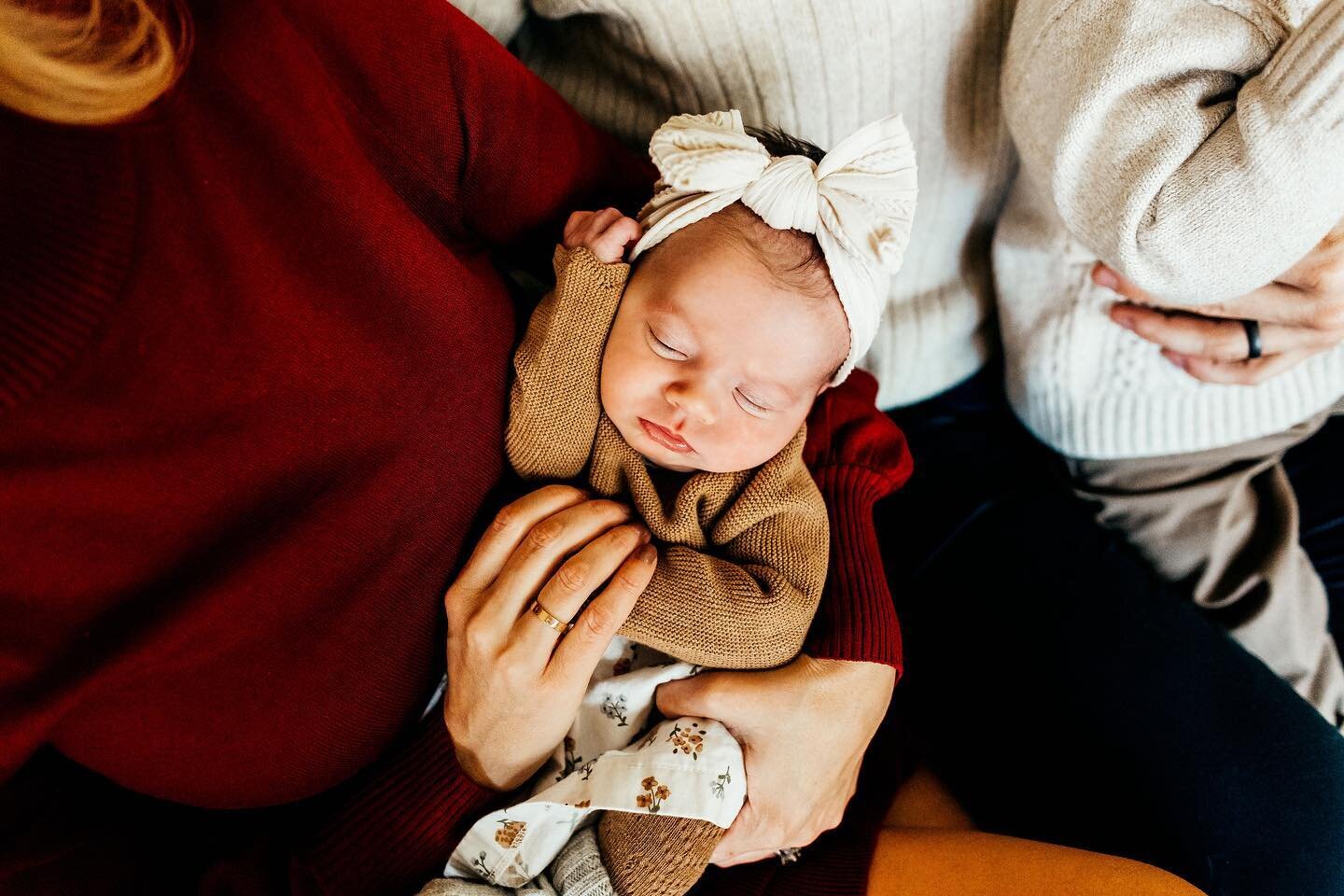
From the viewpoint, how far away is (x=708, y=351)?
0.90 meters

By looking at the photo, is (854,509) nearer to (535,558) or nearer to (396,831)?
(535,558)

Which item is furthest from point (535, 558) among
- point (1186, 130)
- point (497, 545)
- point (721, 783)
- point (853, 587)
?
point (1186, 130)

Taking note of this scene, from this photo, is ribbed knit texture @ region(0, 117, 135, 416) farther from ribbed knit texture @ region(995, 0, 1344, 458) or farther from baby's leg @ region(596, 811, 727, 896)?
ribbed knit texture @ region(995, 0, 1344, 458)

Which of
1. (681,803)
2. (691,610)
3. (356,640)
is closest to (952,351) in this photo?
(691,610)

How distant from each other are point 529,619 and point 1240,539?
1.08 metres

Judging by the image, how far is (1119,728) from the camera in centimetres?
105

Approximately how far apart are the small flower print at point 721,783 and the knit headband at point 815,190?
521 mm

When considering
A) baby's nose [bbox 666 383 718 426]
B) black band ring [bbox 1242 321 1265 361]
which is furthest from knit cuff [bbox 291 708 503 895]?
black band ring [bbox 1242 321 1265 361]

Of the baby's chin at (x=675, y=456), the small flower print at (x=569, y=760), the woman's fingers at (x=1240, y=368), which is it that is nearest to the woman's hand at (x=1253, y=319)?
the woman's fingers at (x=1240, y=368)

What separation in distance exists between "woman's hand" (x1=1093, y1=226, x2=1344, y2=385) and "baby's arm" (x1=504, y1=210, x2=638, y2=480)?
74 cm

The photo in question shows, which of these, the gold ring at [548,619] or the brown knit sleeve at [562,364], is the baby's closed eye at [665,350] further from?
the gold ring at [548,619]

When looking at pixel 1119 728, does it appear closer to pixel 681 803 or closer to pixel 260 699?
pixel 681 803

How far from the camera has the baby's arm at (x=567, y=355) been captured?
88 cm

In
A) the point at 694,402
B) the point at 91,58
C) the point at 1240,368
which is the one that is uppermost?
the point at 91,58
